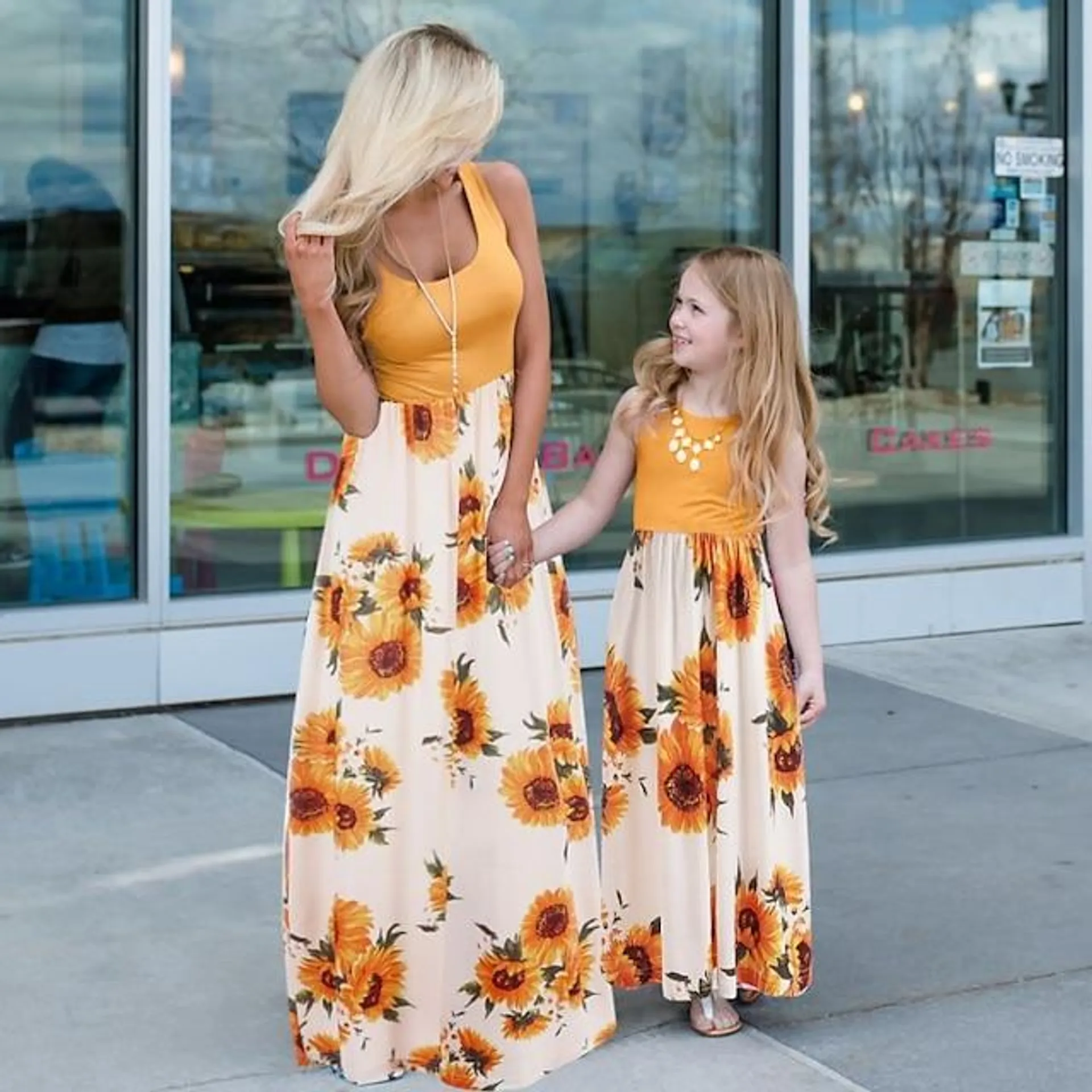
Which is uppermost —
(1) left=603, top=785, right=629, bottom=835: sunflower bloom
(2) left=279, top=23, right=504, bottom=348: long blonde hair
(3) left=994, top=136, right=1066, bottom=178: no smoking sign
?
(3) left=994, top=136, right=1066, bottom=178: no smoking sign

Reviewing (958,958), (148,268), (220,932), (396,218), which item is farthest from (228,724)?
(396,218)

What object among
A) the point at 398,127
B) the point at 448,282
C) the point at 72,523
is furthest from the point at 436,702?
the point at 72,523

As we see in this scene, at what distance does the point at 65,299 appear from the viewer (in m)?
7.12

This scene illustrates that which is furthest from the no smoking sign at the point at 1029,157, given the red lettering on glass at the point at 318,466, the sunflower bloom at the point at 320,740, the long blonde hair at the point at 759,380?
the sunflower bloom at the point at 320,740

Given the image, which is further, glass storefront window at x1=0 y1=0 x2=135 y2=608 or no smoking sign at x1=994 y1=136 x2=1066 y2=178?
no smoking sign at x1=994 y1=136 x2=1066 y2=178

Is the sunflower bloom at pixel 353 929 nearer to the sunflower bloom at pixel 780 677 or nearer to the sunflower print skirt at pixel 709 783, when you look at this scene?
the sunflower print skirt at pixel 709 783

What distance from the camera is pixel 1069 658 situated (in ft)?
27.2

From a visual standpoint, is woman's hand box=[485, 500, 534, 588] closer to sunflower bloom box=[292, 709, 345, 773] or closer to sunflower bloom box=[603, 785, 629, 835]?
sunflower bloom box=[292, 709, 345, 773]

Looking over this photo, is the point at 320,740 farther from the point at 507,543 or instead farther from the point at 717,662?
the point at 717,662

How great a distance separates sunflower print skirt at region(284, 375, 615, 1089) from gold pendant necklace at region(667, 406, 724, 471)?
383mm

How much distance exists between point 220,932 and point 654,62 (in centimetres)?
449

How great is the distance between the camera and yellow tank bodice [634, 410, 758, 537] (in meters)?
4.10

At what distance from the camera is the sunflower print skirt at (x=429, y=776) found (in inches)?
151

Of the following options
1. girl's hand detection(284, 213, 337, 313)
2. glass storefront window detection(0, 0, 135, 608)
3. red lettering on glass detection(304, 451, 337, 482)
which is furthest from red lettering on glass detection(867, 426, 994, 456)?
girl's hand detection(284, 213, 337, 313)
